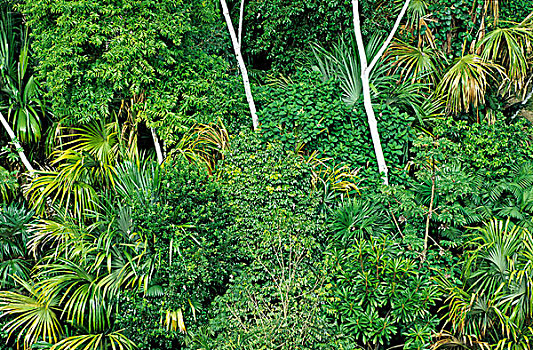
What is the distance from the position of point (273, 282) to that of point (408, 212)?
76.7 inches

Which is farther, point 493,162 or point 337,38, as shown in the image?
point 337,38

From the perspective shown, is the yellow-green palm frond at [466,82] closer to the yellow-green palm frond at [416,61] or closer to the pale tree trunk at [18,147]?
the yellow-green palm frond at [416,61]

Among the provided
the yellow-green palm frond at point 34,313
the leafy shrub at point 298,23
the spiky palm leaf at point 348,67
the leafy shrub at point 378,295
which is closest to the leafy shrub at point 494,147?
the spiky palm leaf at point 348,67

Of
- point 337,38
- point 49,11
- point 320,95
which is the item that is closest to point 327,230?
point 320,95

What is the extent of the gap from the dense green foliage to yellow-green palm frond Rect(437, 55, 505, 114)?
29mm

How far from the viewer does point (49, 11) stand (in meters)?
6.37

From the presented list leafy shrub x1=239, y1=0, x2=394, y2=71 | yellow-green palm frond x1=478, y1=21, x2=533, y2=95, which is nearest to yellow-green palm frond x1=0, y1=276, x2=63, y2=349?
leafy shrub x1=239, y1=0, x2=394, y2=71

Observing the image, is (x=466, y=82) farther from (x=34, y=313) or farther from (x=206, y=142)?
(x=34, y=313)

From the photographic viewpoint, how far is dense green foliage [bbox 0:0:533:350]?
509cm

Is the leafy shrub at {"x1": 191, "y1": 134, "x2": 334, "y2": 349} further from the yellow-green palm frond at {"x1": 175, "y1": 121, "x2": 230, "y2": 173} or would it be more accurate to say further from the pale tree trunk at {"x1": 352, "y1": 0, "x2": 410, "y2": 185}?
the pale tree trunk at {"x1": 352, "y1": 0, "x2": 410, "y2": 185}

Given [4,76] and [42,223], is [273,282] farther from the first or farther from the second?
[4,76]

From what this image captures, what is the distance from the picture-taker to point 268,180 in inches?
217

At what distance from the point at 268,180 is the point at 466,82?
10.9 feet

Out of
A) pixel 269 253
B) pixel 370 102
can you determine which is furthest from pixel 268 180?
pixel 370 102
